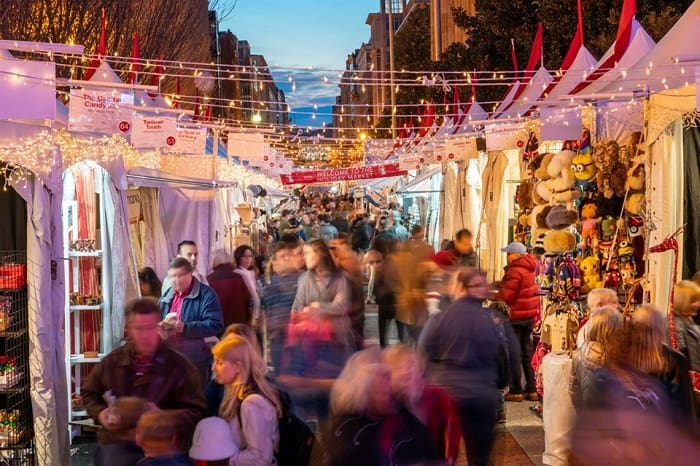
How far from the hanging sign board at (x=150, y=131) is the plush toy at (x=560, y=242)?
464 cm

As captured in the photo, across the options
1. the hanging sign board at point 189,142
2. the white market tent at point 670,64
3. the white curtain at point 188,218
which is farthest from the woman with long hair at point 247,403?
the white curtain at point 188,218

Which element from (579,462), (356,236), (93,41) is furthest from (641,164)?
(93,41)

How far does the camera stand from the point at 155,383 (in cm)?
521

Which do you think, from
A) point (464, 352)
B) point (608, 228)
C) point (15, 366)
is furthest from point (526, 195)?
point (15, 366)

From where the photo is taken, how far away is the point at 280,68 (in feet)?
32.4

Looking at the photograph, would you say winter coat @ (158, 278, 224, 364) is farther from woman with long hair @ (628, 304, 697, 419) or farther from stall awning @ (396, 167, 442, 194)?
stall awning @ (396, 167, 442, 194)

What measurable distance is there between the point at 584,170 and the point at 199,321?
4.20 metres

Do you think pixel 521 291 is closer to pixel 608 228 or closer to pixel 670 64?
pixel 608 228

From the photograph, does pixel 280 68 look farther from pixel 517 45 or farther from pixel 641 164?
pixel 517 45

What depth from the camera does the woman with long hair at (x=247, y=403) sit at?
4773 millimetres

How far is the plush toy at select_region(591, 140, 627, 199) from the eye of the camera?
8.90 meters

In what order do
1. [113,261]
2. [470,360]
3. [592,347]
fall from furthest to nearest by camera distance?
[113,261], [592,347], [470,360]

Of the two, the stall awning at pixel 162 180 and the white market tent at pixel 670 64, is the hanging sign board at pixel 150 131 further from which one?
the white market tent at pixel 670 64

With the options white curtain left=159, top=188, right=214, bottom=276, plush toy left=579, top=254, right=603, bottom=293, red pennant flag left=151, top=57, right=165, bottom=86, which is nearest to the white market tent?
plush toy left=579, top=254, right=603, bottom=293
